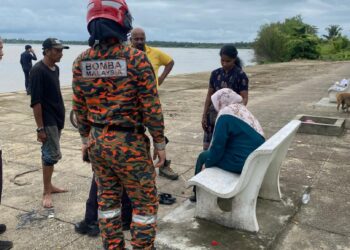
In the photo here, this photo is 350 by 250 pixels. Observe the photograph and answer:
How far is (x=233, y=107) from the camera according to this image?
Answer: 3564 millimetres

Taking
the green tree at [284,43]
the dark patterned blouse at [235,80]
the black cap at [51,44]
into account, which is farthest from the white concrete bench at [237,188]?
the green tree at [284,43]

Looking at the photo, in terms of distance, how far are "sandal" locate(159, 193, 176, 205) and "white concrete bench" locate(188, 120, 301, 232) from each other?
24.7 inches

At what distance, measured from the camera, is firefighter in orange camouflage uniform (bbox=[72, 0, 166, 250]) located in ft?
8.16

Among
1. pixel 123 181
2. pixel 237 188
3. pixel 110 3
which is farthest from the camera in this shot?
pixel 237 188

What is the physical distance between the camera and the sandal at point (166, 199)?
14.0 ft

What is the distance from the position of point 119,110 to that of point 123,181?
501 millimetres

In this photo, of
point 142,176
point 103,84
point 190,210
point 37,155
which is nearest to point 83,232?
point 190,210

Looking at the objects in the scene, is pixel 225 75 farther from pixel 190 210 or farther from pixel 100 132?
pixel 100 132

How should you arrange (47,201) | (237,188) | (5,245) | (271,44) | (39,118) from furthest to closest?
1. (271,44)
2. (47,201)
3. (39,118)
4. (5,245)
5. (237,188)

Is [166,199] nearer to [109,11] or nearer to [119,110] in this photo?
[119,110]

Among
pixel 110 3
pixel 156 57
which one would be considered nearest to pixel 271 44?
pixel 156 57

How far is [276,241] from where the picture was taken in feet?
11.2

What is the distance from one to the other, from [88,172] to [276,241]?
111 inches

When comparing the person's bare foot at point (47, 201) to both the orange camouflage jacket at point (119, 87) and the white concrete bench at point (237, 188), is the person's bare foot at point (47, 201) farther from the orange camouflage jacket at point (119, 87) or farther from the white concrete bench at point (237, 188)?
the orange camouflage jacket at point (119, 87)
